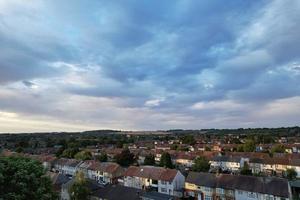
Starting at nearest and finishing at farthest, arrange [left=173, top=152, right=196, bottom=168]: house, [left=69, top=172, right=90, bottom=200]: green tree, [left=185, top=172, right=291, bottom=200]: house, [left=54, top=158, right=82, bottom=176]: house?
1. [left=69, top=172, right=90, bottom=200]: green tree
2. [left=185, top=172, right=291, bottom=200]: house
3. [left=54, top=158, right=82, bottom=176]: house
4. [left=173, top=152, right=196, bottom=168]: house

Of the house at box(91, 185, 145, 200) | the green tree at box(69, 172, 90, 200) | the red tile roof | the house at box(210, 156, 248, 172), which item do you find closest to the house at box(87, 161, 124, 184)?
the red tile roof

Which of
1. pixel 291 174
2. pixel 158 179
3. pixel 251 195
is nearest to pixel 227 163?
pixel 291 174

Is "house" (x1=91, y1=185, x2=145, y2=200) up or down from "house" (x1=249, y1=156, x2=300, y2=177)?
down

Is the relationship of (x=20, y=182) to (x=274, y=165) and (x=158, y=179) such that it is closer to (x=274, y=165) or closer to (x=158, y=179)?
(x=158, y=179)

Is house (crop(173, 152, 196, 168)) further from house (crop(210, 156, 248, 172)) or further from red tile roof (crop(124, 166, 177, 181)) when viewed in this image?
red tile roof (crop(124, 166, 177, 181))

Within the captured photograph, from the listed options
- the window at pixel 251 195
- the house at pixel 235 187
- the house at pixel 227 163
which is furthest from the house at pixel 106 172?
the window at pixel 251 195

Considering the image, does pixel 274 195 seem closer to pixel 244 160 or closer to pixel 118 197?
pixel 118 197
